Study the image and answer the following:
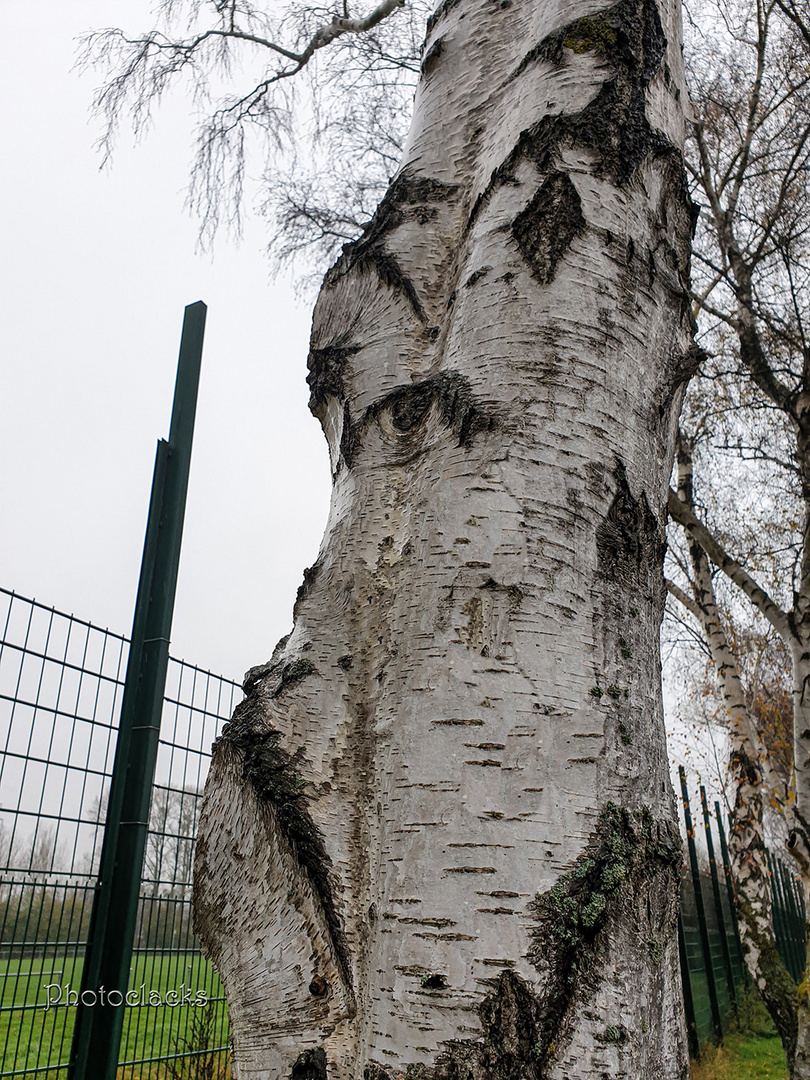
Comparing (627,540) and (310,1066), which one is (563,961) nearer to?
(310,1066)

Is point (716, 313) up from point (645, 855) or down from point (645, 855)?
up

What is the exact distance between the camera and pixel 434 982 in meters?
0.72

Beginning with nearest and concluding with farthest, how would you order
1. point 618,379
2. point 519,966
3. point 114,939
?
point 519,966 < point 618,379 < point 114,939

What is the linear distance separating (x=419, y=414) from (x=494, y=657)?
386 millimetres

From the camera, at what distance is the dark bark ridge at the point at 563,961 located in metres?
0.69

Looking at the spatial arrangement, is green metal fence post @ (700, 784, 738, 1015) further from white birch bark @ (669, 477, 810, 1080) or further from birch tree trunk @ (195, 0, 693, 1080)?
birch tree trunk @ (195, 0, 693, 1080)

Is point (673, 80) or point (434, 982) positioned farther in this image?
point (673, 80)

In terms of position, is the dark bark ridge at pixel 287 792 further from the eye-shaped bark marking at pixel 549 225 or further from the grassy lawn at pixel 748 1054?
the grassy lawn at pixel 748 1054

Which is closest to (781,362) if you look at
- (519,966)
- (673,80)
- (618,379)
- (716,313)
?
(716,313)

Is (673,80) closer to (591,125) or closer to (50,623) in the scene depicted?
(591,125)

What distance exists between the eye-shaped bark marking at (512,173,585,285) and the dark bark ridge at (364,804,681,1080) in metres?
0.71

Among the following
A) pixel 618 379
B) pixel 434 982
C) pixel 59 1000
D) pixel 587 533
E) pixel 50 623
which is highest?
pixel 50 623

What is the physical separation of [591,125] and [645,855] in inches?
39.4

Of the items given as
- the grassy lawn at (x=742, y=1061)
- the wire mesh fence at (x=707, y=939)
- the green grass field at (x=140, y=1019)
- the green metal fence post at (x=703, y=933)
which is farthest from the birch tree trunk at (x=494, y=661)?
the green metal fence post at (x=703, y=933)
